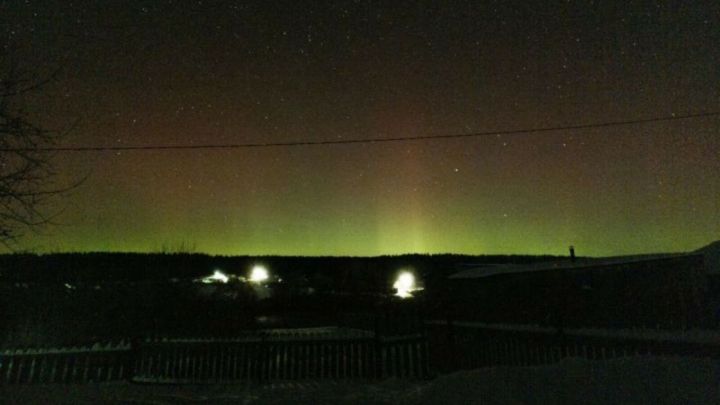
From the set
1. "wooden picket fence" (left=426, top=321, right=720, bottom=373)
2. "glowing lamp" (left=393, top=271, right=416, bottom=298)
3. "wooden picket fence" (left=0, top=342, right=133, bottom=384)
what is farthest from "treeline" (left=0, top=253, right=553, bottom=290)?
"wooden picket fence" (left=426, top=321, right=720, bottom=373)

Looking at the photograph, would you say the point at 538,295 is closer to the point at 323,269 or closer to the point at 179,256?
the point at 179,256

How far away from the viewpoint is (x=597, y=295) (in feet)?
51.9

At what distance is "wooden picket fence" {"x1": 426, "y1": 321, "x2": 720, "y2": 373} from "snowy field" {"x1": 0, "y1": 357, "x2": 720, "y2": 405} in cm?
92

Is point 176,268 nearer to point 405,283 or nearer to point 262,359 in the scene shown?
point 405,283

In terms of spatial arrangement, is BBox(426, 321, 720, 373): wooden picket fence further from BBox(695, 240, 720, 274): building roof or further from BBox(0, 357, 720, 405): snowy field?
BBox(695, 240, 720, 274): building roof

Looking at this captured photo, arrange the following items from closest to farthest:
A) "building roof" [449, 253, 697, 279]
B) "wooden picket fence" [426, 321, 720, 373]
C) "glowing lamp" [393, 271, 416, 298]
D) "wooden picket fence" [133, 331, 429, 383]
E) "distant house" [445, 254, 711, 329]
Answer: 1. "wooden picket fence" [426, 321, 720, 373]
2. "wooden picket fence" [133, 331, 429, 383]
3. "distant house" [445, 254, 711, 329]
4. "building roof" [449, 253, 697, 279]
5. "glowing lamp" [393, 271, 416, 298]

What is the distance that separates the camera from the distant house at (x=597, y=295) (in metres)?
13.0

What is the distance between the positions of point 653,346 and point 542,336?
6.14 ft

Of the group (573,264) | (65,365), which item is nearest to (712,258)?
(573,264)

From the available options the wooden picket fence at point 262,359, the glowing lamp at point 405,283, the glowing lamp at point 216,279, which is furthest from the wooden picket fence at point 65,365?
the glowing lamp at point 405,283

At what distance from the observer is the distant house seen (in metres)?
13.0

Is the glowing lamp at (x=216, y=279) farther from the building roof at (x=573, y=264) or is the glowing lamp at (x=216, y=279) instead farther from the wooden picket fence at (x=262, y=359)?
the wooden picket fence at (x=262, y=359)

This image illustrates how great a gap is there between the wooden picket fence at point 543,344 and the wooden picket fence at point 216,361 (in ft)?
3.76

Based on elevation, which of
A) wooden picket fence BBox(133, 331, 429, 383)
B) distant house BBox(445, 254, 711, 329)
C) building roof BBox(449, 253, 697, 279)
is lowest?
wooden picket fence BBox(133, 331, 429, 383)
